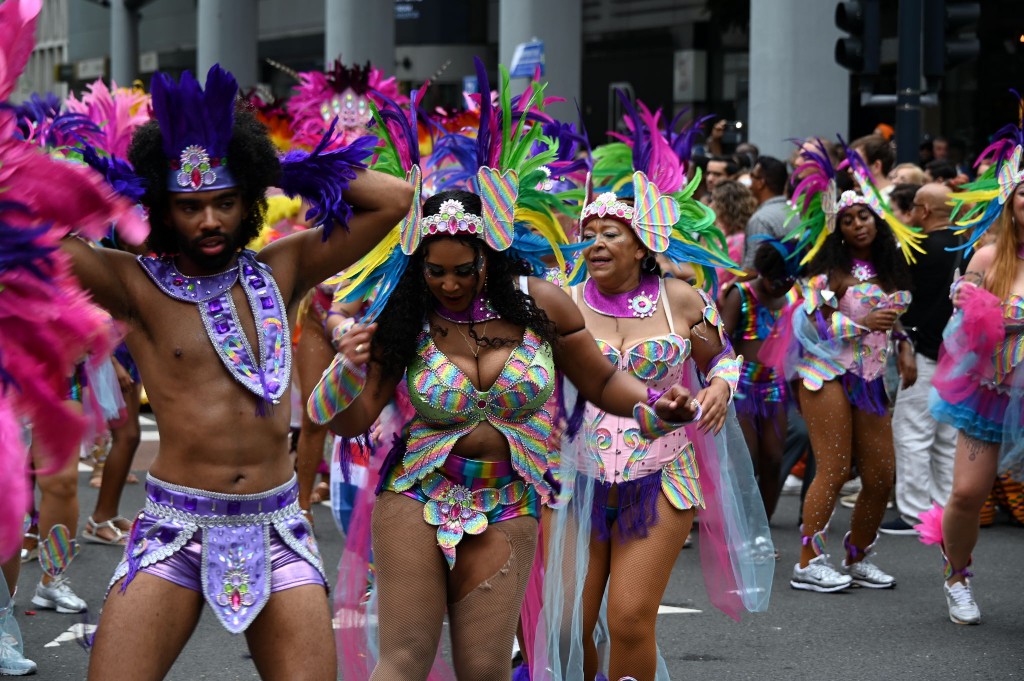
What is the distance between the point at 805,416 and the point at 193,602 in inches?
186

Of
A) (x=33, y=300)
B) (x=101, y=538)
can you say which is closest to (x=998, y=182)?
(x=101, y=538)

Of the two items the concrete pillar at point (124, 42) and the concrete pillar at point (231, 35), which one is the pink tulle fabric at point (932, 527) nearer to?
the concrete pillar at point (231, 35)

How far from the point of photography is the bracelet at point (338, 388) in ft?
14.8

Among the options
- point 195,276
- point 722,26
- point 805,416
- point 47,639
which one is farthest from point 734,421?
point 722,26

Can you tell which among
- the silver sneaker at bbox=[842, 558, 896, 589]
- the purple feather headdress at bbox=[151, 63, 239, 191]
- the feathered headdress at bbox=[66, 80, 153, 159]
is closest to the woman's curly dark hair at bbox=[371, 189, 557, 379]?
the purple feather headdress at bbox=[151, 63, 239, 191]

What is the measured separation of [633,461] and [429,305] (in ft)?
3.80

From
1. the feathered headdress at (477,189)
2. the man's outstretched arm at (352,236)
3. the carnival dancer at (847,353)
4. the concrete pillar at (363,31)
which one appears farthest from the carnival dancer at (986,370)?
the concrete pillar at (363,31)

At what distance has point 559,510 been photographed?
562 centimetres

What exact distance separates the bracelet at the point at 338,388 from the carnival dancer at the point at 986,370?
11.7 feet

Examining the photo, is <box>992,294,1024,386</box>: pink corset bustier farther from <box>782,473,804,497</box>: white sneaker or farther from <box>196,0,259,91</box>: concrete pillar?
<box>196,0,259,91</box>: concrete pillar

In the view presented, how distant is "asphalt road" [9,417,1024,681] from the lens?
6.66 meters

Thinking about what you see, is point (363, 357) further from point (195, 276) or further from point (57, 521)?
point (57, 521)

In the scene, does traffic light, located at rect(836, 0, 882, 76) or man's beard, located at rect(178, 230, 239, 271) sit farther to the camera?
traffic light, located at rect(836, 0, 882, 76)

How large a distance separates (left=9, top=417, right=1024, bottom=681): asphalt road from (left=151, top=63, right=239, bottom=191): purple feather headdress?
2.85 metres
